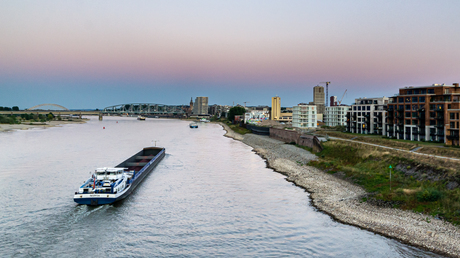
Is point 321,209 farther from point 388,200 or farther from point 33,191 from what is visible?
point 33,191

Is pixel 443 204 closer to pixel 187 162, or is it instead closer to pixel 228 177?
pixel 228 177

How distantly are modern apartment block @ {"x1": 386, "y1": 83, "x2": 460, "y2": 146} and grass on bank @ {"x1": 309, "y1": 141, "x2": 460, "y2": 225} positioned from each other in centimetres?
1142

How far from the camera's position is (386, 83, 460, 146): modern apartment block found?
4372cm

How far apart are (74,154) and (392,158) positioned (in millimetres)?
51513

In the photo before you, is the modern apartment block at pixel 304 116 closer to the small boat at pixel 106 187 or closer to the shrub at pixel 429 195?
the small boat at pixel 106 187

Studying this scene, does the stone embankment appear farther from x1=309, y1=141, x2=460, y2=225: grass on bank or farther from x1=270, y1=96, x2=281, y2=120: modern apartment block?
x1=270, y1=96, x2=281, y2=120: modern apartment block

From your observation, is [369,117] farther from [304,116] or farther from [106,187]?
[106,187]

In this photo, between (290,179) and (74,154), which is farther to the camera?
(74,154)

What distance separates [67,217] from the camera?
23.8 metres

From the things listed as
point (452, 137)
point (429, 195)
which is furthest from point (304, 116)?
point (429, 195)

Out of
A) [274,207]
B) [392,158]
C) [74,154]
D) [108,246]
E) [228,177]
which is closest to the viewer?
[108,246]

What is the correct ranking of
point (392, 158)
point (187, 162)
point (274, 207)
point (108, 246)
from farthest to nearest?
point (187, 162), point (392, 158), point (274, 207), point (108, 246)

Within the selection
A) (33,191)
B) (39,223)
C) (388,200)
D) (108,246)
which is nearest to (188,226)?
(108,246)

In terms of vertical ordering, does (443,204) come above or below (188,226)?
above
